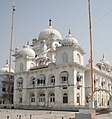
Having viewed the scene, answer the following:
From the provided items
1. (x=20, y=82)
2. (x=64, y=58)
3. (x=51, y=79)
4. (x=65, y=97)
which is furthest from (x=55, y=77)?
(x=20, y=82)

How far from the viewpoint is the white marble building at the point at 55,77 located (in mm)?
41688

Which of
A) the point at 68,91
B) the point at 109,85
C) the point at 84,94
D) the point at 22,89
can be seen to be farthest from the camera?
the point at 109,85

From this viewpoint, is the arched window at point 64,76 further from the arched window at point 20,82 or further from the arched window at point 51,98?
the arched window at point 20,82

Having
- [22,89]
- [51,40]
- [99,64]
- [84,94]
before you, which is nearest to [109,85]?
[99,64]

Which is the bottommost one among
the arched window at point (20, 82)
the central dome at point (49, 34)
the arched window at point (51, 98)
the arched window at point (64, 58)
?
the arched window at point (51, 98)

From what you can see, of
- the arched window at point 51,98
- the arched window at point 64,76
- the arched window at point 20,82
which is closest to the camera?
the arched window at point 64,76

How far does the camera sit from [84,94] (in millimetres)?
43875

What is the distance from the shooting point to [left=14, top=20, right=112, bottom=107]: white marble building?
41.7m

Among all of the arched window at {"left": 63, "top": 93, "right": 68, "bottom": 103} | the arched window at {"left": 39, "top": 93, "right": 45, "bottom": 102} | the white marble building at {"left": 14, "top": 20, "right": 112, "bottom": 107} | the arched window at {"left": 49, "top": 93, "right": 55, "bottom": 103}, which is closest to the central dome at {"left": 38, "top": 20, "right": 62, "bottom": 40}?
the white marble building at {"left": 14, "top": 20, "right": 112, "bottom": 107}

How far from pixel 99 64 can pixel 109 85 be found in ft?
21.0

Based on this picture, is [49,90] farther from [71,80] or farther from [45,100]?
[71,80]

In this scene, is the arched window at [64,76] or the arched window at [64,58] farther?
the arched window at [64,58]

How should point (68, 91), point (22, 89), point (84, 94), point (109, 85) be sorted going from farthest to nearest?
1. point (109, 85)
2. point (22, 89)
3. point (84, 94)
4. point (68, 91)

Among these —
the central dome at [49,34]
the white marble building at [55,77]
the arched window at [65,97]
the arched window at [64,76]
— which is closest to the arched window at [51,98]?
the white marble building at [55,77]
